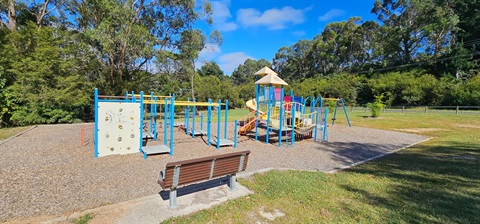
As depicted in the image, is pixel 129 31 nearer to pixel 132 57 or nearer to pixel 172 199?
pixel 132 57

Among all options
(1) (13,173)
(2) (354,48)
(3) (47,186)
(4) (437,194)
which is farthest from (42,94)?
(2) (354,48)

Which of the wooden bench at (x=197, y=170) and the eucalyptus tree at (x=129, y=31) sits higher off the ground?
the eucalyptus tree at (x=129, y=31)

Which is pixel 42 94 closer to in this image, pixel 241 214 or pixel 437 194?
pixel 241 214

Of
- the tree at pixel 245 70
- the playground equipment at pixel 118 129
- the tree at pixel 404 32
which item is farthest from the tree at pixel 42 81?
the tree at pixel 245 70

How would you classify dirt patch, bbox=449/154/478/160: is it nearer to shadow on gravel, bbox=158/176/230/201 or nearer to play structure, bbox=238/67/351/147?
play structure, bbox=238/67/351/147

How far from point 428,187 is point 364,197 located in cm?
154

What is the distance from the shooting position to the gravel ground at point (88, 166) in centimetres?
373

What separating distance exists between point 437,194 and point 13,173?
8.59 metres

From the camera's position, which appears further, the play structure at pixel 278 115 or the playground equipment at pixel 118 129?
the play structure at pixel 278 115

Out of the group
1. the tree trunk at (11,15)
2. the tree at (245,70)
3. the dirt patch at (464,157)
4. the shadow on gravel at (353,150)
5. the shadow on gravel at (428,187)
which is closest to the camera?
the shadow on gravel at (428,187)

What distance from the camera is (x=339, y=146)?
9.40 meters

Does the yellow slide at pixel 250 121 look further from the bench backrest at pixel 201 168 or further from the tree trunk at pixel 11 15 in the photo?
the tree trunk at pixel 11 15

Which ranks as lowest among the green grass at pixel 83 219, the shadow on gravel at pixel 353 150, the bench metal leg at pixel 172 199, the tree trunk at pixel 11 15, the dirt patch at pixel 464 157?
the shadow on gravel at pixel 353 150

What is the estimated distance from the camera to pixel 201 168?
3408mm
